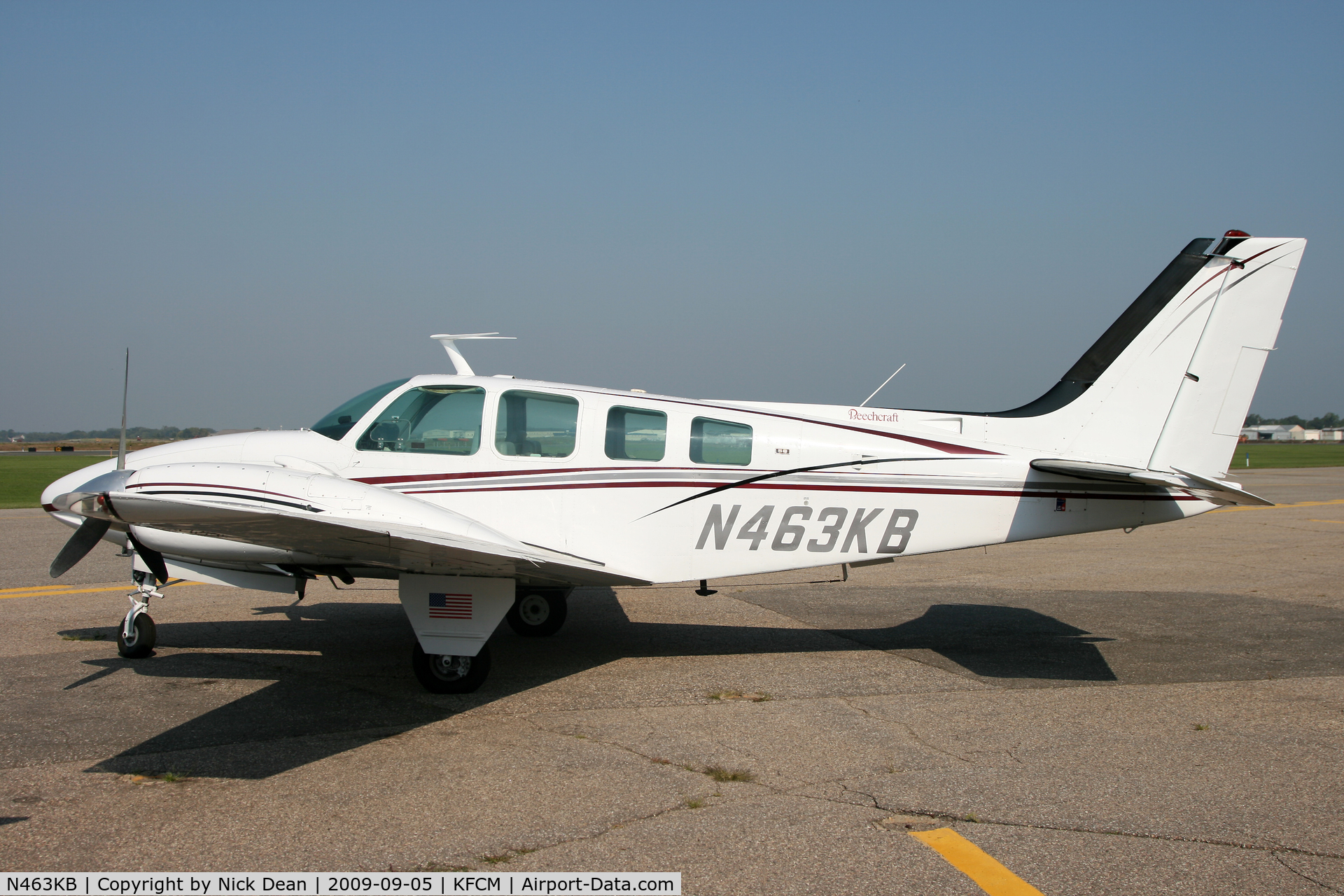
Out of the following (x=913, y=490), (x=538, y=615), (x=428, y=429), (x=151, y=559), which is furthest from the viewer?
(x=538, y=615)

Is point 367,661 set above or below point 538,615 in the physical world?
below

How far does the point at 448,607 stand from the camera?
6211 millimetres

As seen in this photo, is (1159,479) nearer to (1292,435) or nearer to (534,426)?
(534,426)

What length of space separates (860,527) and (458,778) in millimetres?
3858

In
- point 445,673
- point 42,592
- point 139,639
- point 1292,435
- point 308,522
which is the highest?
point 308,522

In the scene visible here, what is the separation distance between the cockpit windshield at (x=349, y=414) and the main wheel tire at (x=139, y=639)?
7.00 ft

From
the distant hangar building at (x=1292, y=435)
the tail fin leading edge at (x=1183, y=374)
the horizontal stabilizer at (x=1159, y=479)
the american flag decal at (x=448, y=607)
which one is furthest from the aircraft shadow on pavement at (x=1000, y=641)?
the distant hangar building at (x=1292, y=435)

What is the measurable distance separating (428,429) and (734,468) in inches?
98.2

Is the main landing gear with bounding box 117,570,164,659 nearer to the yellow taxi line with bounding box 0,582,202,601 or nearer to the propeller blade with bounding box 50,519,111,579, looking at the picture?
the propeller blade with bounding box 50,519,111,579

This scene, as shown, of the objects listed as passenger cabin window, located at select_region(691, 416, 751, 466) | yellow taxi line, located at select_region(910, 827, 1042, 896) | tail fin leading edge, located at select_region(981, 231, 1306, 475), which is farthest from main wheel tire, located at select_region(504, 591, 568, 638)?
yellow taxi line, located at select_region(910, 827, 1042, 896)

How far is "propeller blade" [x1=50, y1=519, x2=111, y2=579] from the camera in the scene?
19.5 ft

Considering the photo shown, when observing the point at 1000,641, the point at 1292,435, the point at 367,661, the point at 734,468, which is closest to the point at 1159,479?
the point at 1000,641

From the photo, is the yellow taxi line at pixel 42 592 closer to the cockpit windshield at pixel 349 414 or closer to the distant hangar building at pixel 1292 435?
the cockpit windshield at pixel 349 414

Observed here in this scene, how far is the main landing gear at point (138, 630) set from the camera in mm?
7020
